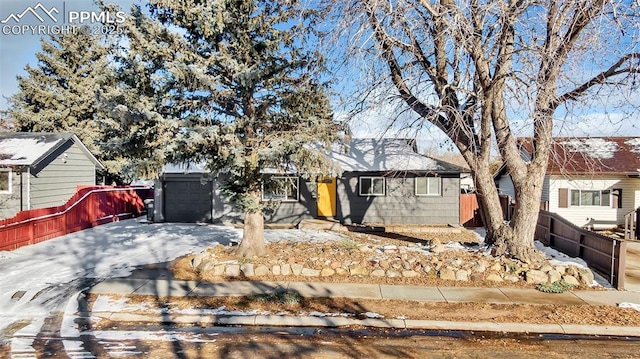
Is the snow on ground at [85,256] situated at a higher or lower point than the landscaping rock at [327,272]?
lower

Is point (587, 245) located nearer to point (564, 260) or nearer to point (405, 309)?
point (564, 260)

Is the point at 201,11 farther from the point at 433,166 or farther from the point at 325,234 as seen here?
the point at 433,166

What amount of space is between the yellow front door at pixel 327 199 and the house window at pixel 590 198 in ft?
35.3

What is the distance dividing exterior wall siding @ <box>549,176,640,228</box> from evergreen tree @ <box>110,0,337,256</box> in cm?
1373

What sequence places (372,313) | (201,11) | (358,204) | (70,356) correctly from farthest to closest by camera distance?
(358,204), (201,11), (372,313), (70,356)

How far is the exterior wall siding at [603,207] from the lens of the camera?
54.9 ft

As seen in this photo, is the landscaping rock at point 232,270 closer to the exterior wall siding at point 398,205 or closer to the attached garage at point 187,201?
the exterior wall siding at point 398,205

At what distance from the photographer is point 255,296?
6.78 meters

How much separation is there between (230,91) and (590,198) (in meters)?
16.6

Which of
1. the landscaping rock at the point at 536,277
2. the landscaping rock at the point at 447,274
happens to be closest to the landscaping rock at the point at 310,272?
the landscaping rock at the point at 447,274

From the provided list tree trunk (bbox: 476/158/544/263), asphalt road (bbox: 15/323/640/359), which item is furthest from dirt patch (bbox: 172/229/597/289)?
asphalt road (bbox: 15/323/640/359)

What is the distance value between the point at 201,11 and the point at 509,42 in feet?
19.9

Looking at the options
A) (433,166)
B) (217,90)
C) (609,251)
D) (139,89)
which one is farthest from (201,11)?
(433,166)

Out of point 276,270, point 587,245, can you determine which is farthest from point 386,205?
point 276,270
